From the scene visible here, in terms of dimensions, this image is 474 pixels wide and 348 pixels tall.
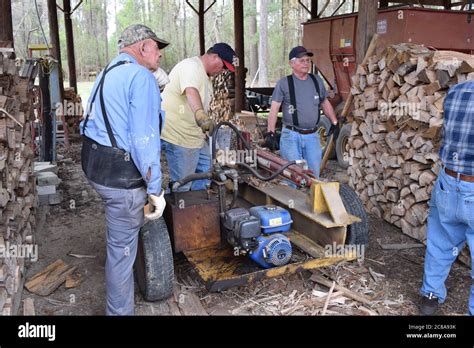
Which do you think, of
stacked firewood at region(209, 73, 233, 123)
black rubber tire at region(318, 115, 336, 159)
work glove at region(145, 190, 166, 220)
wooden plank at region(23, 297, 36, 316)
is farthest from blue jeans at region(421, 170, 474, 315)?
stacked firewood at region(209, 73, 233, 123)

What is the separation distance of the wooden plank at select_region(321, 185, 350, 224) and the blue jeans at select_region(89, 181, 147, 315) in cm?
144

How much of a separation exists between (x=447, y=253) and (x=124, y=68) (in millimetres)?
2683

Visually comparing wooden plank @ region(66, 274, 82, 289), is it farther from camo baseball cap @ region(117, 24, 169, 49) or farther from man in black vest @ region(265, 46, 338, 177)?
man in black vest @ region(265, 46, 338, 177)

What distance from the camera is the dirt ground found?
12.1 feet

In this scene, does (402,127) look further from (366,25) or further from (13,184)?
(13,184)

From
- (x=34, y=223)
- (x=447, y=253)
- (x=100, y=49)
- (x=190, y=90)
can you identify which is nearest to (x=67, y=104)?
(x=34, y=223)

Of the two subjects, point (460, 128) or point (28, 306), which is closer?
point (460, 128)

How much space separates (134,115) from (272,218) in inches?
56.5

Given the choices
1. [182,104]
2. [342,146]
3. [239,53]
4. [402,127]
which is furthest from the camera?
[239,53]

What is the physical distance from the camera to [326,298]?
12.4 ft

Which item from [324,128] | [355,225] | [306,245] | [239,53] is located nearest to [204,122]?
[306,245]

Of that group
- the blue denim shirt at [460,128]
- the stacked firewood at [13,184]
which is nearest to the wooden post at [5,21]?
the stacked firewood at [13,184]

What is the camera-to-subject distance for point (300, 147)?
5395 mm
